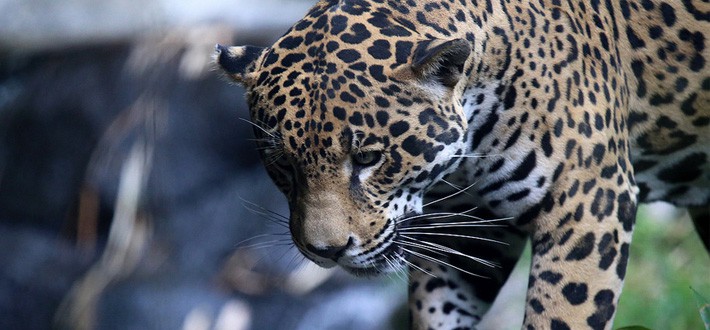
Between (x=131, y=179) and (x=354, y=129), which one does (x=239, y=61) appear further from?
(x=131, y=179)

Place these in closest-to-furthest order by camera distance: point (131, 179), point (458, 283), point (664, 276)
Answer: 1. point (458, 283)
2. point (131, 179)
3. point (664, 276)

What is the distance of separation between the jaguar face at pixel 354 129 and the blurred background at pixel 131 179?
2.91 m

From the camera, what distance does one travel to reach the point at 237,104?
9.13 m

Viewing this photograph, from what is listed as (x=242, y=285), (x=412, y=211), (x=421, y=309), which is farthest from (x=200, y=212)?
(x=412, y=211)

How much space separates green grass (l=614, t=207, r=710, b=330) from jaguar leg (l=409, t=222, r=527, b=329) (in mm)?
3073

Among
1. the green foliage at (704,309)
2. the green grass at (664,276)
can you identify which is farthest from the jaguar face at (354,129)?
the green grass at (664,276)

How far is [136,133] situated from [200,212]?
3.25 ft

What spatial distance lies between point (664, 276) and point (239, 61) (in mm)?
5774

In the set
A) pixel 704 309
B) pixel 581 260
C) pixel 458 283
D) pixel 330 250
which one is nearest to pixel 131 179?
pixel 458 283

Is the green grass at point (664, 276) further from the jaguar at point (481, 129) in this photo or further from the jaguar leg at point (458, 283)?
the jaguar at point (481, 129)

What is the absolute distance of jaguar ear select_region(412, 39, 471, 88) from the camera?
16.6ft

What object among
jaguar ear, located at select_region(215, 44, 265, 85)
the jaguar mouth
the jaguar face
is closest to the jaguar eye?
the jaguar face

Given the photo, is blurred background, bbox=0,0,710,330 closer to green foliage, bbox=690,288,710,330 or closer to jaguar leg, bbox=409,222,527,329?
jaguar leg, bbox=409,222,527,329

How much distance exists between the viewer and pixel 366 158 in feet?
16.8
